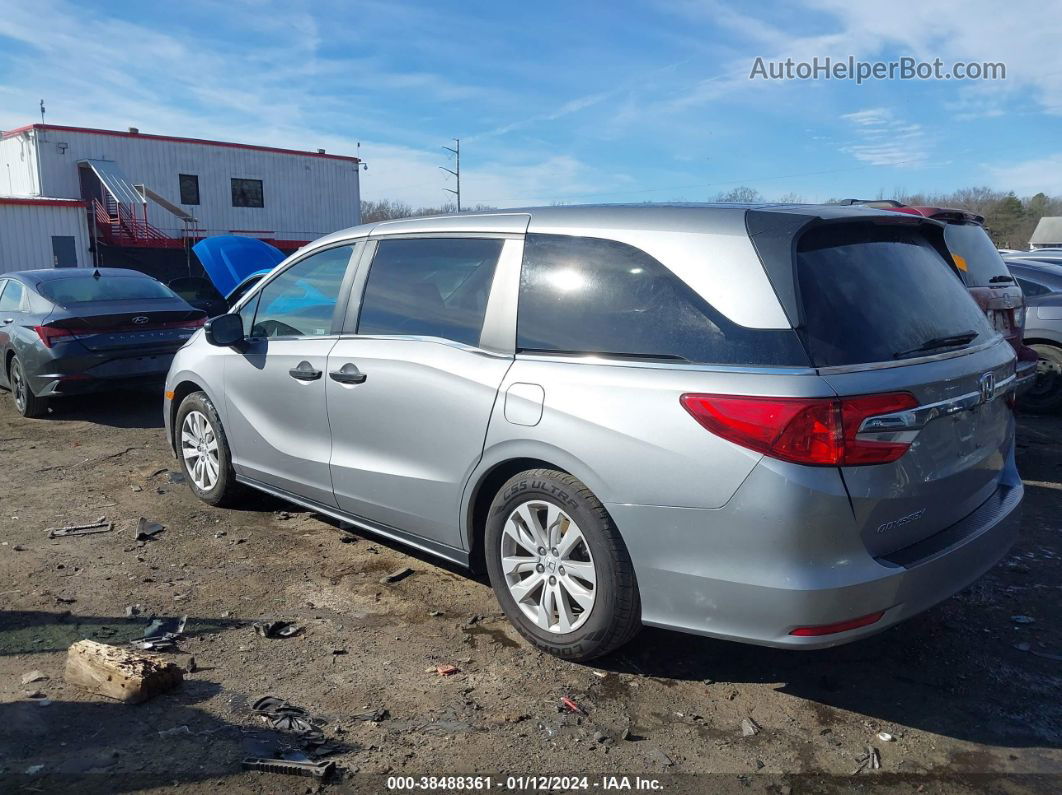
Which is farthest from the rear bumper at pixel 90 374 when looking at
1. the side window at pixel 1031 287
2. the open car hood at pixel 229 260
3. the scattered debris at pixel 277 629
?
the side window at pixel 1031 287

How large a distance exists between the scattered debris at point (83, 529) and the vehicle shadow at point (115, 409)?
10.3ft

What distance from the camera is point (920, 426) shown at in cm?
293

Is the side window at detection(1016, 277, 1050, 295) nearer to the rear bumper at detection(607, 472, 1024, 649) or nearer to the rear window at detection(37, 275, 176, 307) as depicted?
the rear bumper at detection(607, 472, 1024, 649)

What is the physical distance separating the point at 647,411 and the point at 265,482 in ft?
9.67

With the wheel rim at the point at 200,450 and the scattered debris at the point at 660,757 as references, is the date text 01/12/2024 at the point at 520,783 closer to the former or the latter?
the scattered debris at the point at 660,757

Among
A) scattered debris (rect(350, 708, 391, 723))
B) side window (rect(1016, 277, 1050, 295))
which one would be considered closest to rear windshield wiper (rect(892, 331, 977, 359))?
scattered debris (rect(350, 708, 391, 723))

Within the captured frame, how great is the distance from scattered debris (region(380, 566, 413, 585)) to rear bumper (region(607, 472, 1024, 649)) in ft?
5.76

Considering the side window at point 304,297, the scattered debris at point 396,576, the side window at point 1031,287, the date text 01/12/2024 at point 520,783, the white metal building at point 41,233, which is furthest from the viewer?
the white metal building at point 41,233

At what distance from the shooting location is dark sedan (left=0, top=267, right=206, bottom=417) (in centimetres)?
830

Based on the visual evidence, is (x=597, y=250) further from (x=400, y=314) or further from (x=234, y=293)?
(x=234, y=293)

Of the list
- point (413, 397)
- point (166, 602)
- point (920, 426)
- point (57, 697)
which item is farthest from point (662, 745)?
point (166, 602)

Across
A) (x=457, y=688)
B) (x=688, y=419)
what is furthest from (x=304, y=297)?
(x=688, y=419)

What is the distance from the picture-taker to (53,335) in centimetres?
829

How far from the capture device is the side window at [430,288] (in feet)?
12.9
